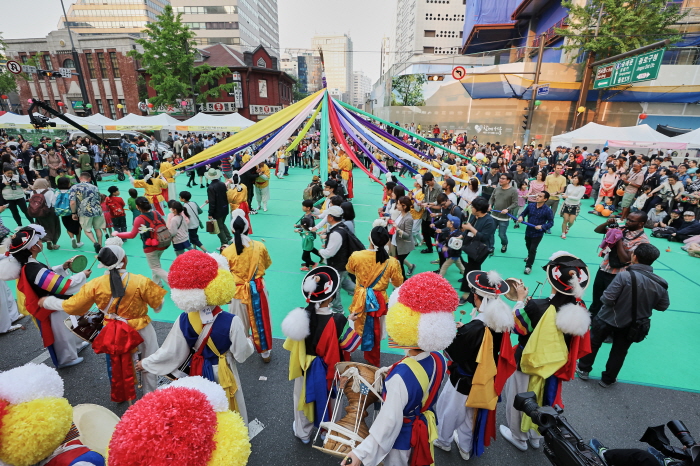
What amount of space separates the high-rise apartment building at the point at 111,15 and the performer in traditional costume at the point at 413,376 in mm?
80504

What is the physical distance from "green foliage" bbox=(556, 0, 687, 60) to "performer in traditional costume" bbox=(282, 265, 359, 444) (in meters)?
22.6

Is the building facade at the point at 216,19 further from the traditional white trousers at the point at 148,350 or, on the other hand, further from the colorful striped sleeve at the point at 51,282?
the traditional white trousers at the point at 148,350

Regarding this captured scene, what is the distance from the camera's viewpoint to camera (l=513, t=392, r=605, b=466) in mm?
1757

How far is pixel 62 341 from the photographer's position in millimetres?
3824

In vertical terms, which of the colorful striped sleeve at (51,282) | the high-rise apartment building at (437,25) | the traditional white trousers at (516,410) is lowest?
the traditional white trousers at (516,410)

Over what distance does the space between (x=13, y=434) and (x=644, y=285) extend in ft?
15.6

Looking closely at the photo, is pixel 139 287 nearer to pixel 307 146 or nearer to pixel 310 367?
pixel 310 367

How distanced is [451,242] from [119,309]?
173 inches

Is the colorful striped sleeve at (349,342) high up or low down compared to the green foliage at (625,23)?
down

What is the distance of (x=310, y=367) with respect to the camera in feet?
8.93

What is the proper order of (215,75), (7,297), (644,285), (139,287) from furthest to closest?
(215,75) < (7,297) < (644,285) < (139,287)

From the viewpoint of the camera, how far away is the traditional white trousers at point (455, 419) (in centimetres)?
279

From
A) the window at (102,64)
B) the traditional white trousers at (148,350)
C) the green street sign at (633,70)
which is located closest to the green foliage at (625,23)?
the green street sign at (633,70)

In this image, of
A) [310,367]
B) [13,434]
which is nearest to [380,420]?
[310,367]
